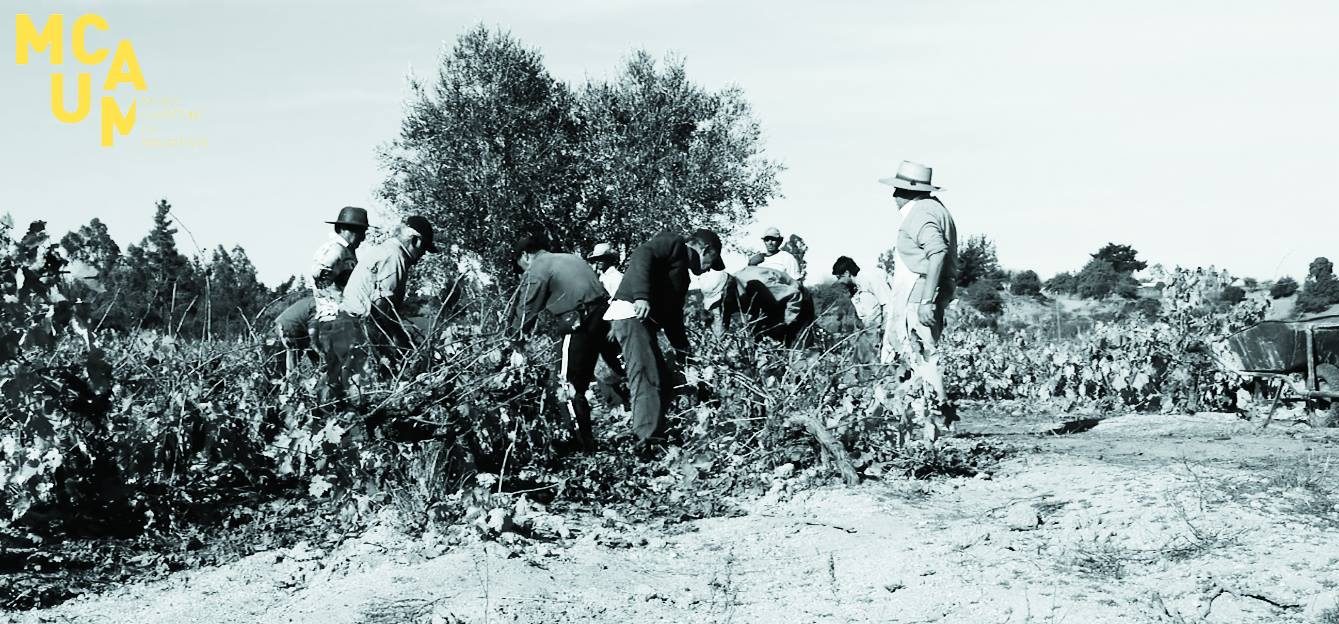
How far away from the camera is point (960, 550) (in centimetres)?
426

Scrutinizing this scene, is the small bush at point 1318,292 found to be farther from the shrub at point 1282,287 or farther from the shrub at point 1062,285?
the shrub at point 1062,285

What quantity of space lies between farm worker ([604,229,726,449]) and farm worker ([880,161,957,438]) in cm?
122

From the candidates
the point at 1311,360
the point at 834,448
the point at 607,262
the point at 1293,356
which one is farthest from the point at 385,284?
the point at 1293,356

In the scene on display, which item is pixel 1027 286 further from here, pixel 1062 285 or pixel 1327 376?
Result: pixel 1327 376

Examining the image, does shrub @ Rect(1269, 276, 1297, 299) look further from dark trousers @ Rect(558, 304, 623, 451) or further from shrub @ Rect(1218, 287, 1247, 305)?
dark trousers @ Rect(558, 304, 623, 451)

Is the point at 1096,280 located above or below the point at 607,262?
above

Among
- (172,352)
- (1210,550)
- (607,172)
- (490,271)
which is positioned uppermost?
(607,172)

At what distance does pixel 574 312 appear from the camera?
6.64m

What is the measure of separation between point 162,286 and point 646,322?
269 cm

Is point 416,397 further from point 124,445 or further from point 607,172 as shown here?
point 607,172

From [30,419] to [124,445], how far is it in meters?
0.53

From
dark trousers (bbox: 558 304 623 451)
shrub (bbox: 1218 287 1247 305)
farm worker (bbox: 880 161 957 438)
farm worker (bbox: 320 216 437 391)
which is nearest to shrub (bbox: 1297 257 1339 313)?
shrub (bbox: 1218 287 1247 305)

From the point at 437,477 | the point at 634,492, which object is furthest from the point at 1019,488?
the point at 437,477

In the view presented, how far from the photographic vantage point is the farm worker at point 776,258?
9047mm
